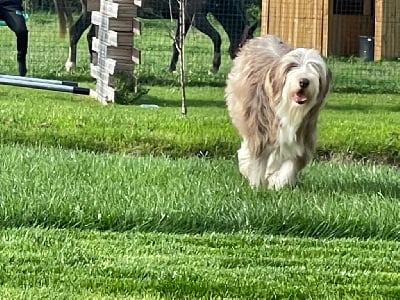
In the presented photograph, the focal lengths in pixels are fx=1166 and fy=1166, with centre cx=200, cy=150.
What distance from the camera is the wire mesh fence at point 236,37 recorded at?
17984mm

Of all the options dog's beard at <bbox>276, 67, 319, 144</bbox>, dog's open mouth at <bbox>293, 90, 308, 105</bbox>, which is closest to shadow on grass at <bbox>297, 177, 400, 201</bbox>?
dog's beard at <bbox>276, 67, 319, 144</bbox>

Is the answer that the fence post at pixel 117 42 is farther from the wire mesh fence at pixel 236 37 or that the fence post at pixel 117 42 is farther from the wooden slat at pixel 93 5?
the wooden slat at pixel 93 5

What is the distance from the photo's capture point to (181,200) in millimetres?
8148

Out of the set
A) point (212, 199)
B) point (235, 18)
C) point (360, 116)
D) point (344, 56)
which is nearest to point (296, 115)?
point (212, 199)

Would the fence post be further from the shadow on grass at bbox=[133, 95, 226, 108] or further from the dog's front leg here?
the dog's front leg

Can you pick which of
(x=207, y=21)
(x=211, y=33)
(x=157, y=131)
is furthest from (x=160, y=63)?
(x=157, y=131)

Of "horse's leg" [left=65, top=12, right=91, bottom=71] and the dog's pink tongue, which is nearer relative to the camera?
the dog's pink tongue

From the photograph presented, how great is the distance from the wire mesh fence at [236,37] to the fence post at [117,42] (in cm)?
104

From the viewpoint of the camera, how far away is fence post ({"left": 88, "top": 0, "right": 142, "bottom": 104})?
567 inches

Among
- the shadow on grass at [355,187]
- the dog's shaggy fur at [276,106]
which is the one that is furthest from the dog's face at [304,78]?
the shadow on grass at [355,187]

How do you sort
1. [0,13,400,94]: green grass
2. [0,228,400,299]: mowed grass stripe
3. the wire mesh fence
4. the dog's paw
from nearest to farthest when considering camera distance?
1. [0,228,400,299]: mowed grass stripe
2. the dog's paw
3. [0,13,400,94]: green grass
4. the wire mesh fence

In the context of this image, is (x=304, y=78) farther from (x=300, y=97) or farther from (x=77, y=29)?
(x=77, y=29)

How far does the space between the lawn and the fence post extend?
1.45 meters

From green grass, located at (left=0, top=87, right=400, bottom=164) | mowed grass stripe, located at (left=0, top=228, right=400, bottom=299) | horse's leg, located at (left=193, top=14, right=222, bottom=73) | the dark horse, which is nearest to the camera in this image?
mowed grass stripe, located at (left=0, top=228, right=400, bottom=299)
